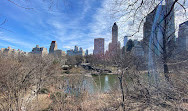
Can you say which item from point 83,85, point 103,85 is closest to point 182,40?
point 83,85

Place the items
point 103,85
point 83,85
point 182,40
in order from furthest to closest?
point 103,85, point 83,85, point 182,40

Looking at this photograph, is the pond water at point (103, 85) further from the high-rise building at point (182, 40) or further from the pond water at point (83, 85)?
the high-rise building at point (182, 40)

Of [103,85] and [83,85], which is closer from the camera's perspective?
[83,85]

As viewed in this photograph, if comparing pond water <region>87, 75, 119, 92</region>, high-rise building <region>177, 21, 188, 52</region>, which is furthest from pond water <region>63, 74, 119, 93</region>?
high-rise building <region>177, 21, 188, 52</region>

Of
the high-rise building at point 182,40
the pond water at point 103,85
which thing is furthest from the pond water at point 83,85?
the high-rise building at point 182,40

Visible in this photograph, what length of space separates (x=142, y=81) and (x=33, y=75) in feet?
23.3

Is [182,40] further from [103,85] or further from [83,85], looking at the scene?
[103,85]

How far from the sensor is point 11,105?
9.86 feet

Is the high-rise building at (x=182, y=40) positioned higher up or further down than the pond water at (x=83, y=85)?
higher up

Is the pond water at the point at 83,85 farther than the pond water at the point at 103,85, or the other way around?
the pond water at the point at 103,85

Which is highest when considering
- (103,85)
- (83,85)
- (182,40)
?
(182,40)

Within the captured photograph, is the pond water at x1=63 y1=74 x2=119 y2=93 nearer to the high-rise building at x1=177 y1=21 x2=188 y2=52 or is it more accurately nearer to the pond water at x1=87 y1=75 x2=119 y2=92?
the pond water at x1=87 y1=75 x2=119 y2=92

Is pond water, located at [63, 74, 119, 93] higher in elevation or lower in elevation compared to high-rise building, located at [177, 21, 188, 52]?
lower

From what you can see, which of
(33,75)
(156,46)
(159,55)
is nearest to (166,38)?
(156,46)
